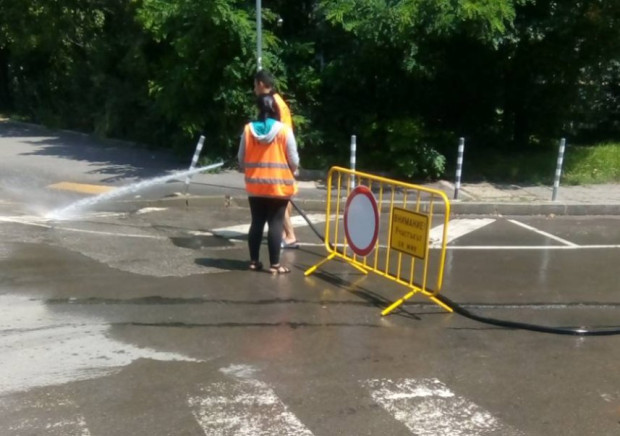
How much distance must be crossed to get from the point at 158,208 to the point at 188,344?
638 cm

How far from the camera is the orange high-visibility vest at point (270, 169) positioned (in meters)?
8.52

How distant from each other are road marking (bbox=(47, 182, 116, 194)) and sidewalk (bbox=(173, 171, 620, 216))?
147 centimetres

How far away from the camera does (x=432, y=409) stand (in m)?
5.50

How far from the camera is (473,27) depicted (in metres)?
14.1

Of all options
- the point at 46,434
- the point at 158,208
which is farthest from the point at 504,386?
the point at 158,208

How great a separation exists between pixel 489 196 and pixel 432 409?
923 centimetres

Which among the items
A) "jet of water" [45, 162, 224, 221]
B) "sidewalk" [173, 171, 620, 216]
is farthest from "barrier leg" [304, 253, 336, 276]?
"jet of water" [45, 162, 224, 221]

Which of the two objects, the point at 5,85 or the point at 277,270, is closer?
the point at 277,270

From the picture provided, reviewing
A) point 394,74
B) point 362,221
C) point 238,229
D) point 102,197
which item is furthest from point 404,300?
point 394,74

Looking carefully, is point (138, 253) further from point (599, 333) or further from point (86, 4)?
point (86, 4)

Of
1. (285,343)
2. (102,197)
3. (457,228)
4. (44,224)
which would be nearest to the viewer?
(285,343)

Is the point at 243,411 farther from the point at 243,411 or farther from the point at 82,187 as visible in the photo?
the point at 82,187

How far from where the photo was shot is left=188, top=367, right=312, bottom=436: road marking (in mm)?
5129

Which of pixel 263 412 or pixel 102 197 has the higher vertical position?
pixel 102 197
